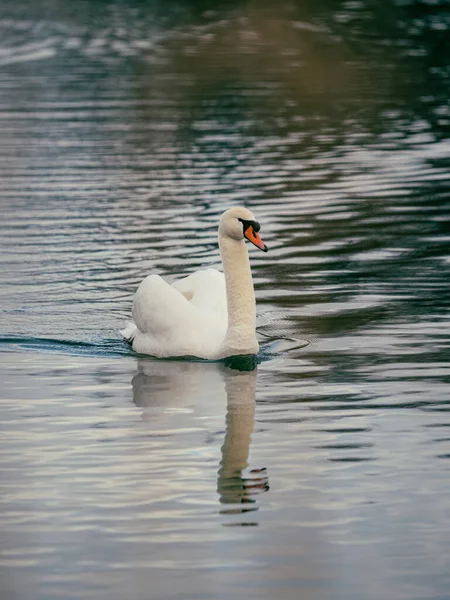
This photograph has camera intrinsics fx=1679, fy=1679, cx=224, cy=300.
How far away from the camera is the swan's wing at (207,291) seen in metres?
13.7

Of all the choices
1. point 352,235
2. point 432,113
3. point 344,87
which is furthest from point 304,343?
point 344,87

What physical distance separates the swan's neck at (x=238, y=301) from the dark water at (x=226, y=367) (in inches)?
8.2

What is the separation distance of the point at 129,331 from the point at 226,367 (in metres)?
1.36

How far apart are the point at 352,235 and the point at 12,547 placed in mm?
11053

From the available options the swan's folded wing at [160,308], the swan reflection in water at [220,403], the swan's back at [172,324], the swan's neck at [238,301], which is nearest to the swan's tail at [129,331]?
the swan's back at [172,324]

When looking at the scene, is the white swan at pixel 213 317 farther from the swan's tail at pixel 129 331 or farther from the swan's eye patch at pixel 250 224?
the swan's tail at pixel 129 331

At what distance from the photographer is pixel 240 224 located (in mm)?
12938

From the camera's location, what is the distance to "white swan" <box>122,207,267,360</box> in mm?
12875

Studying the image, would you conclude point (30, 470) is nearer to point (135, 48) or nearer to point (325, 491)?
point (325, 491)

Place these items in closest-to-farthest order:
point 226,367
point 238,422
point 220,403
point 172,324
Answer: point 238,422
point 220,403
point 226,367
point 172,324

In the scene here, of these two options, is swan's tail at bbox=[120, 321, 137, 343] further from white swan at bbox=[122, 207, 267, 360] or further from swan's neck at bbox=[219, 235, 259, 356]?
swan's neck at bbox=[219, 235, 259, 356]

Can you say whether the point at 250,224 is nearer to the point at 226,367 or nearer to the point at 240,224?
the point at 240,224

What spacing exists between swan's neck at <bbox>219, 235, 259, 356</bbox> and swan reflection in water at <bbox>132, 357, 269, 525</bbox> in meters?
0.15

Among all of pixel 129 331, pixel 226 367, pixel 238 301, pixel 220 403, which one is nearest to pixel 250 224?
pixel 238 301
